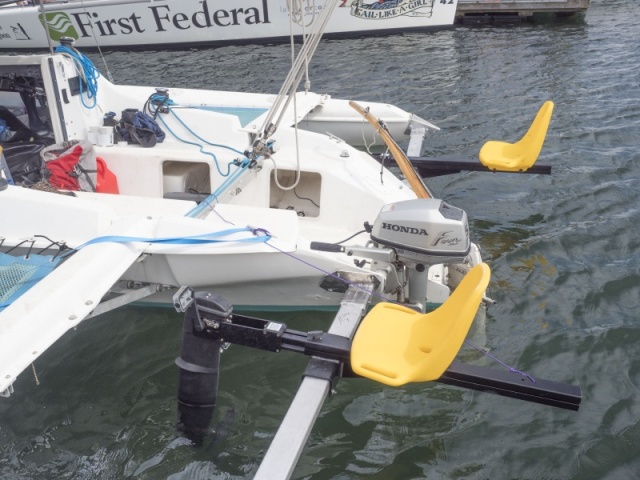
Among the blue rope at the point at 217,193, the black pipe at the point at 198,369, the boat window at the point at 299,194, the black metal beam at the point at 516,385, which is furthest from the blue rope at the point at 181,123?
the black metal beam at the point at 516,385

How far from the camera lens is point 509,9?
1479 centimetres

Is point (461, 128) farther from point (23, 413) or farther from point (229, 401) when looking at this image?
point (23, 413)

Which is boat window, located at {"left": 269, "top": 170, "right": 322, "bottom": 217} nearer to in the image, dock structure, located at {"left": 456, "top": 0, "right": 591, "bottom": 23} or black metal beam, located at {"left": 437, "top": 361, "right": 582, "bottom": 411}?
black metal beam, located at {"left": 437, "top": 361, "right": 582, "bottom": 411}

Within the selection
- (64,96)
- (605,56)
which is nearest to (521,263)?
(64,96)

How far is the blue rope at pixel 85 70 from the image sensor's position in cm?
587

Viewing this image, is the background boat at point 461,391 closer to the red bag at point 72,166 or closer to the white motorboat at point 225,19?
the red bag at point 72,166

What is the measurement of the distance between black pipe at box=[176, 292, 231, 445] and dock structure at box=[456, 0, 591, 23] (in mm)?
13166

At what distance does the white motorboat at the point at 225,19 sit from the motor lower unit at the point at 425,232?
1054 cm

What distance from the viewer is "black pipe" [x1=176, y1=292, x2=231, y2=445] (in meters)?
3.65

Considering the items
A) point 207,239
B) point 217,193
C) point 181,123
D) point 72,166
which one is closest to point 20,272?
point 207,239

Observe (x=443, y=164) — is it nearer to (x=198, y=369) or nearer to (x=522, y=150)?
(x=522, y=150)

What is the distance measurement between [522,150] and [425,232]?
7.93ft

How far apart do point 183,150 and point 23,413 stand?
2555 mm

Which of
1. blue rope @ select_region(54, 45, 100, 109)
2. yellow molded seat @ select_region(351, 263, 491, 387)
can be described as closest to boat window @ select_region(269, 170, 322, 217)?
blue rope @ select_region(54, 45, 100, 109)
